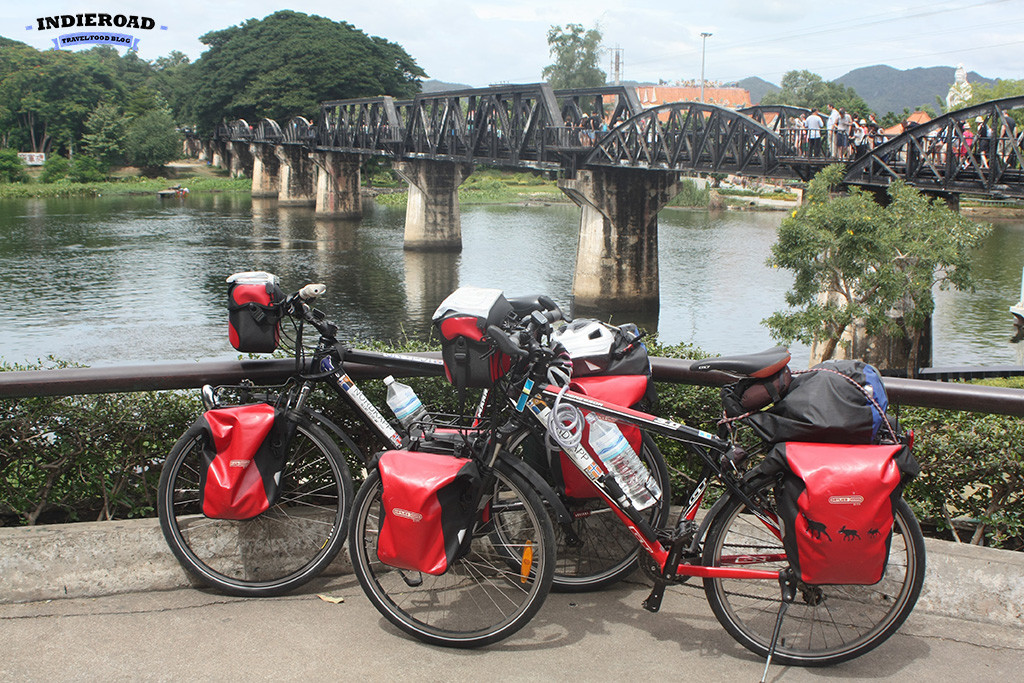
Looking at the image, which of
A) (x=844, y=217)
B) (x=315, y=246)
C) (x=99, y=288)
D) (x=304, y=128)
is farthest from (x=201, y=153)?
(x=844, y=217)

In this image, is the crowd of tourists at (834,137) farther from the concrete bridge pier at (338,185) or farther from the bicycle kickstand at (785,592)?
the concrete bridge pier at (338,185)

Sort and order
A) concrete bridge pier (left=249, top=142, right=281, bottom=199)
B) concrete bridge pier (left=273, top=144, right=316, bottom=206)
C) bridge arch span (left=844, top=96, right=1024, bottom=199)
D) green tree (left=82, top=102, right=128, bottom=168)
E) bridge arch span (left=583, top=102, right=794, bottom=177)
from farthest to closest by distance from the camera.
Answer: green tree (left=82, top=102, right=128, bottom=168) < concrete bridge pier (left=249, top=142, right=281, bottom=199) < concrete bridge pier (left=273, top=144, right=316, bottom=206) < bridge arch span (left=583, top=102, right=794, bottom=177) < bridge arch span (left=844, top=96, right=1024, bottom=199)

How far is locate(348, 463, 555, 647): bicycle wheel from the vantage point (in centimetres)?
376

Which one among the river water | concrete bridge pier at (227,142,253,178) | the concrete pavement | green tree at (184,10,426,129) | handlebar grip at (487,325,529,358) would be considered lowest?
the river water

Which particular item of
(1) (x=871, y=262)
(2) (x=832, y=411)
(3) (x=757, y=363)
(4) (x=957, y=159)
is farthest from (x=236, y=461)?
(4) (x=957, y=159)

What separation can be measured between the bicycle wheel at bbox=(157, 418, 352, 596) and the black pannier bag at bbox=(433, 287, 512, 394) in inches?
33.3

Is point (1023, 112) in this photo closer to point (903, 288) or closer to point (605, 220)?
point (605, 220)

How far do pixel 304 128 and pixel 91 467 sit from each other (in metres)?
79.7

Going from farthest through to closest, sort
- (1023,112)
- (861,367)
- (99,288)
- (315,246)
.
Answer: (1023,112), (315,246), (99,288), (861,367)

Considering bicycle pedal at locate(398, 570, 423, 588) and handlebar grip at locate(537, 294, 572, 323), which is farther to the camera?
bicycle pedal at locate(398, 570, 423, 588)

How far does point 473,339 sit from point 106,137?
111 m

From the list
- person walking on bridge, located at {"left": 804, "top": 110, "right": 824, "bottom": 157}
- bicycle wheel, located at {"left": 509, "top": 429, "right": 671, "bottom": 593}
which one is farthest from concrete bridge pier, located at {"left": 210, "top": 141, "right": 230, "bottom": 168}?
bicycle wheel, located at {"left": 509, "top": 429, "right": 671, "bottom": 593}

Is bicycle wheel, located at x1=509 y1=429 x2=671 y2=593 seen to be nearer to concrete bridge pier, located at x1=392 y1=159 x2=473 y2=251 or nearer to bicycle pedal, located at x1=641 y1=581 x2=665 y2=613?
bicycle pedal, located at x1=641 y1=581 x2=665 y2=613

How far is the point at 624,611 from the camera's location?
13.6ft
